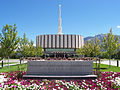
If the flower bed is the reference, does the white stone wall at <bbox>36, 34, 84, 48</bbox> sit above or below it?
above

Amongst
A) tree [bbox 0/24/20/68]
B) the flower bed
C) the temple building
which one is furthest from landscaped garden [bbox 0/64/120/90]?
the temple building

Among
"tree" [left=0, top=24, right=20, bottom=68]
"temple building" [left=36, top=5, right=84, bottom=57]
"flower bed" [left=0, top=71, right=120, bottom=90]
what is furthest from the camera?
"temple building" [left=36, top=5, right=84, bottom=57]

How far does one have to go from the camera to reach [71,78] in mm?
10078

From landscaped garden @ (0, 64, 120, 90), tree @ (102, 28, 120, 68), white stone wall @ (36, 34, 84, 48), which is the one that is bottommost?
landscaped garden @ (0, 64, 120, 90)

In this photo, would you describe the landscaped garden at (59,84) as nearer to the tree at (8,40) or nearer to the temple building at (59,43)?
the tree at (8,40)

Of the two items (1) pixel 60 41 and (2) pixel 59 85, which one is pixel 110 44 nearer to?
(2) pixel 59 85

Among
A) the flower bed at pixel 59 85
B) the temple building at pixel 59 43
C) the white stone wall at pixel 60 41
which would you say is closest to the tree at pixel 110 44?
the flower bed at pixel 59 85

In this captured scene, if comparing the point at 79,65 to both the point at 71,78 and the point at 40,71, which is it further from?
the point at 40,71

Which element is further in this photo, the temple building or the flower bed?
the temple building

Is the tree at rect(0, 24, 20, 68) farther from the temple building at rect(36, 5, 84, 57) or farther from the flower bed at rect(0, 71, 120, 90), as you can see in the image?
the temple building at rect(36, 5, 84, 57)

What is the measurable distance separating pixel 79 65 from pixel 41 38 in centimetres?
7899

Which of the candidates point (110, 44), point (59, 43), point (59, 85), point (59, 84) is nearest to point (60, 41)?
point (59, 43)

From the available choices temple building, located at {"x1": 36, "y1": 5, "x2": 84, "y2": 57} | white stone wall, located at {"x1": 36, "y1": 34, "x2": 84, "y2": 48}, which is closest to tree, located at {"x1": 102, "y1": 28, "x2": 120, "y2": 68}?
temple building, located at {"x1": 36, "y1": 5, "x2": 84, "y2": 57}

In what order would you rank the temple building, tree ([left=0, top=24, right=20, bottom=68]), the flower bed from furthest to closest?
the temple building, tree ([left=0, top=24, right=20, bottom=68]), the flower bed
